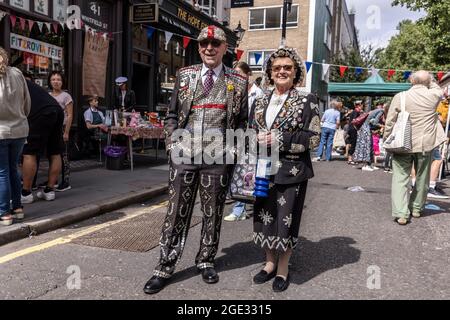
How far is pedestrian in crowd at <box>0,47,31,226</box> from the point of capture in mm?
4285

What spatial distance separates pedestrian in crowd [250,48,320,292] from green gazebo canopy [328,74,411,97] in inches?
476

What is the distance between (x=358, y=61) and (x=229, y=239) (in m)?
28.5

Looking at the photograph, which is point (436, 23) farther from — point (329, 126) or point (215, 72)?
point (215, 72)

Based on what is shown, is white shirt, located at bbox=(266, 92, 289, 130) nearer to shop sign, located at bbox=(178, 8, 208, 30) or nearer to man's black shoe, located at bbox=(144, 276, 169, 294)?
man's black shoe, located at bbox=(144, 276, 169, 294)

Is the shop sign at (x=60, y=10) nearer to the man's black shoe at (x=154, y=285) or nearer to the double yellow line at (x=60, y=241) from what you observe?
the double yellow line at (x=60, y=241)

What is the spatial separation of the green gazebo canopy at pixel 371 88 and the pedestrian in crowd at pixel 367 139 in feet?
11.9

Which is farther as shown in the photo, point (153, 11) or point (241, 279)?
point (153, 11)

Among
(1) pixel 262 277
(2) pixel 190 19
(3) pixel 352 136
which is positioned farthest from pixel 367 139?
(1) pixel 262 277

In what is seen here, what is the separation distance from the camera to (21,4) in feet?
26.0

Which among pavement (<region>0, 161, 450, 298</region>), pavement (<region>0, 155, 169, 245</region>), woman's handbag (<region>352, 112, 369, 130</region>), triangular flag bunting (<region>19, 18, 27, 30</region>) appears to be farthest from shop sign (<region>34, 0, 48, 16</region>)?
woman's handbag (<region>352, 112, 369, 130</region>)

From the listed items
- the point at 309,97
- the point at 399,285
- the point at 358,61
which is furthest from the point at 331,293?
the point at 358,61

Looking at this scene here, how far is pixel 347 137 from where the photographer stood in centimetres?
1315

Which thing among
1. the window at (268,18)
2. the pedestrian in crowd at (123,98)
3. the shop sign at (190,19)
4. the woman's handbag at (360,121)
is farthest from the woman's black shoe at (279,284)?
the window at (268,18)

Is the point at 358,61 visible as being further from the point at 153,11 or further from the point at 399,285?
the point at 399,285
